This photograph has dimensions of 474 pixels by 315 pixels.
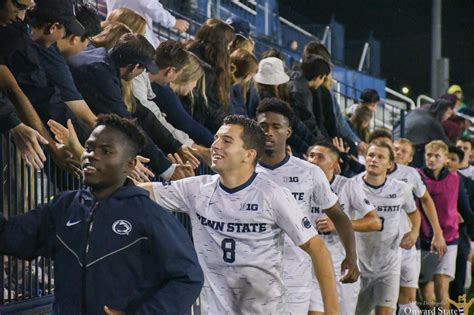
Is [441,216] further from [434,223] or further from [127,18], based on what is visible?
[127,18]

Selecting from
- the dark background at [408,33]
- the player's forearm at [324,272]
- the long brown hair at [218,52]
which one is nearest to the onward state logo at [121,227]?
the player's forearm at [324,272]

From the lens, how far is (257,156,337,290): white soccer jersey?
340 inches

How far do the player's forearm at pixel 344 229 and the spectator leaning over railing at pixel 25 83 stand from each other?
2.55m

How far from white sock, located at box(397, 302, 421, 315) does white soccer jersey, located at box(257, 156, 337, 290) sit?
14.3 feet

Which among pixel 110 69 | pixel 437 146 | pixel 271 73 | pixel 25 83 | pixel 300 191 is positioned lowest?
pixel 300 191

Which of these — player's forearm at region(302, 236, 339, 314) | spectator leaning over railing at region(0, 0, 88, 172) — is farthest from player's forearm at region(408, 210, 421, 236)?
spectator leaning over railing at region(0, 0, 88, 172)

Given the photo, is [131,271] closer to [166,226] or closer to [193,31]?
[166,226]

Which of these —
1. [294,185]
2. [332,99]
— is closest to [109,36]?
[294,185]

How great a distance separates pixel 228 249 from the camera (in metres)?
7.09

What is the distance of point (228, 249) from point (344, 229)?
1.58m

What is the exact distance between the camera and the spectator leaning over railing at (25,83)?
5.96 m

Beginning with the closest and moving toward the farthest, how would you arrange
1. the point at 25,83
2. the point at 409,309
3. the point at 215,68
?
1. the point at 25,83
2. the point at 215,68
3. the point at 409,309

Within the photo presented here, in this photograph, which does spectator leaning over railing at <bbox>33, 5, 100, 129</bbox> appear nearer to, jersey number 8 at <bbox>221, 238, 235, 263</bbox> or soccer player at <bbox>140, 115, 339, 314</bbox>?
soccer player at <bbox>140, 115, 339, 314</bbox>

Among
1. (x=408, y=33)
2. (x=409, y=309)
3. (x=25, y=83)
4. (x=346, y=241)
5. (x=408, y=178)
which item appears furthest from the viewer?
(x=408, y=33)
